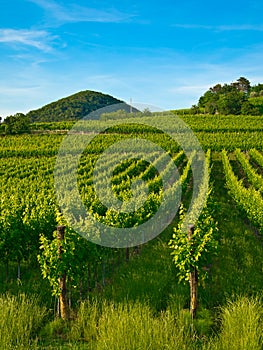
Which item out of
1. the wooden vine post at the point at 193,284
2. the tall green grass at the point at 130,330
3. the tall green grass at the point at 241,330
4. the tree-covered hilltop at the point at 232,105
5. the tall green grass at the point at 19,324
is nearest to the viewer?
the tall green grass at the point at 241,330

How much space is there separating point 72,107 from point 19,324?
131738 millimetres

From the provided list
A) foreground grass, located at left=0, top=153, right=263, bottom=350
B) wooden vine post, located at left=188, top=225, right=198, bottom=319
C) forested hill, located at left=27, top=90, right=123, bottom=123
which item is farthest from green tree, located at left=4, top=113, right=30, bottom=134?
wooden vine post, located at left=188, top=225, right=198, bottom=319

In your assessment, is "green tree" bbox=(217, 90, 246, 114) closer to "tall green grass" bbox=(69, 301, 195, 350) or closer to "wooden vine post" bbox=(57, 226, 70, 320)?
"wooden vine post" bbox=(57, 226, 70, 320)

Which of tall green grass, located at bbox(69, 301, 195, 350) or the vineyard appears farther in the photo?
the vineyard

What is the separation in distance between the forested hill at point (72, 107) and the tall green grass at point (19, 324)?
357 ft

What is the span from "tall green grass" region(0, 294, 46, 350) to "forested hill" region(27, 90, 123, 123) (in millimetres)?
108870

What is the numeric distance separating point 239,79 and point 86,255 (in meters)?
117

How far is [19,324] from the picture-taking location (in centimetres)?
724

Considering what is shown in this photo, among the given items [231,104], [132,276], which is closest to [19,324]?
[132,276]

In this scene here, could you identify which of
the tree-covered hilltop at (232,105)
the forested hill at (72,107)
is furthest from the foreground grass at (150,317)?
the forested hill at (72,107)

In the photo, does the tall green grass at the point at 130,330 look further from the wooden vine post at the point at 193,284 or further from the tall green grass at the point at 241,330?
the tall green grass at the point at 241,330

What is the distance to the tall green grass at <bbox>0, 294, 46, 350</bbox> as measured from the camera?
266 inches

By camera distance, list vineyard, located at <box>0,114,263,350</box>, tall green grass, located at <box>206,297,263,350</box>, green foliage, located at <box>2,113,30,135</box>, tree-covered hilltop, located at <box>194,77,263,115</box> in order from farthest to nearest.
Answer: tree-covered hilltop, located at <box>194,77,263,115</box>
green foliage, located at <box>2,113,30,135</box>
vineyard, located at <box>0,114,263,350</box>
tall green grass, located at <box>206,297,263,350</box>

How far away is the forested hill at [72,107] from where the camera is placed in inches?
4902
